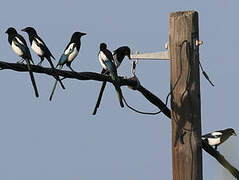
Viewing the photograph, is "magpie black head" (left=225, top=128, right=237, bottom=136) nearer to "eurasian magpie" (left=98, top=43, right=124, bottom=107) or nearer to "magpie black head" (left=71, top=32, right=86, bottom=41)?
"magpie black head" (left=71, top=32, right=86, bottom=41)

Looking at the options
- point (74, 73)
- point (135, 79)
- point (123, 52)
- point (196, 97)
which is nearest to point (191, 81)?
point (196, 97)

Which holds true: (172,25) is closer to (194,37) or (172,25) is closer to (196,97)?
(194,37)

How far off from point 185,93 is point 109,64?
0.90 metres

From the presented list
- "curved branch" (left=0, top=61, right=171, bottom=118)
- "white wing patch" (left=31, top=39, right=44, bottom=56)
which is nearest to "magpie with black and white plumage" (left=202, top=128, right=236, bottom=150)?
"curved branch" (left=0, top=61, right=171, bottom=118)

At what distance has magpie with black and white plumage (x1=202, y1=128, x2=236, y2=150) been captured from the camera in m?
7.70

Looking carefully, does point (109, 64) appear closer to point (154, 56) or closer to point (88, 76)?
point (154, 56)

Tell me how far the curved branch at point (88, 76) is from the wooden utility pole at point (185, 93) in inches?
12.2

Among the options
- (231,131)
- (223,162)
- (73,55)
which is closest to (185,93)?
(223,162)

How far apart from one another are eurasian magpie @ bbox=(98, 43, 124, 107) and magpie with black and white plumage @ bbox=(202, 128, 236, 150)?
46.3 inches

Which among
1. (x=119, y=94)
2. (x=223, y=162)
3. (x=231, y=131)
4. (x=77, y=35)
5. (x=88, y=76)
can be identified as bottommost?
(x=223, y=162)

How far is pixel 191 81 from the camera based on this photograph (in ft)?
21.7

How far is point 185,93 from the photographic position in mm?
6602

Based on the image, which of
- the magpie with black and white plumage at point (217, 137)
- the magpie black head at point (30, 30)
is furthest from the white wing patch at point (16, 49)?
the magpie with black and white plumage at point (217, 137)

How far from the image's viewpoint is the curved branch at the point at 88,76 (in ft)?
19.6
